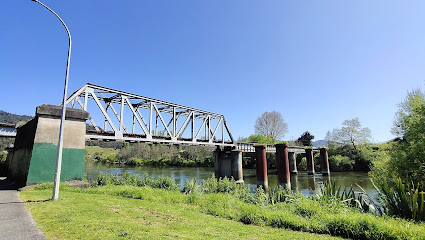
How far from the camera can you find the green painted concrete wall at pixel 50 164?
14305mm

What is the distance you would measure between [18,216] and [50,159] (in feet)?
28.5

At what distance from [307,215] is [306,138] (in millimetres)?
79305

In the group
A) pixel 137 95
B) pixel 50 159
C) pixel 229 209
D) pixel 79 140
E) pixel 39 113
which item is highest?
pixel 137 95

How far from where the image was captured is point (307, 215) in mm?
8445

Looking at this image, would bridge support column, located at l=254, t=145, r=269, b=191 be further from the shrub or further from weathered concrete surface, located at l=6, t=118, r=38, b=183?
the shrub

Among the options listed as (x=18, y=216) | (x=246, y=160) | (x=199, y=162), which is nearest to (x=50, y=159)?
(x=18, y=216)

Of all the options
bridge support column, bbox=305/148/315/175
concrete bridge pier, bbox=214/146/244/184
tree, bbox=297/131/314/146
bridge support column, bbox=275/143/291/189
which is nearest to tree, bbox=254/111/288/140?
tree, bbox=297/131/314/146

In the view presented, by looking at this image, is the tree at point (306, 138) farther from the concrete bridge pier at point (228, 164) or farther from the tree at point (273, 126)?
the concrete bridge pier at point (228, 164)

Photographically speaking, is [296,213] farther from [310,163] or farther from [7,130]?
[310,163]

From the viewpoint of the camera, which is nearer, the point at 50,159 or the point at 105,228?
the point at 105,228

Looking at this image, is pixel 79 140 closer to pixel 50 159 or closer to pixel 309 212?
pixel 50 159

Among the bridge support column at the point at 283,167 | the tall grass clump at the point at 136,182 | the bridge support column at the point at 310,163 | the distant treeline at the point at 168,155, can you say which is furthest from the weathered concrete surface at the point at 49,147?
the distant treeline at the point at 168,155

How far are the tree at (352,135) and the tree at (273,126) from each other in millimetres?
16935

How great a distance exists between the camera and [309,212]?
8555mm
